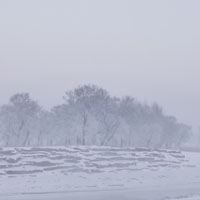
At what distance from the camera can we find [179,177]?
152ft

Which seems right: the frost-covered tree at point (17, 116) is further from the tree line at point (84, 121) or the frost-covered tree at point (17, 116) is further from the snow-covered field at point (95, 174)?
the snow-covered field at point (95, 174)

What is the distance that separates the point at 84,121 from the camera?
254 feet

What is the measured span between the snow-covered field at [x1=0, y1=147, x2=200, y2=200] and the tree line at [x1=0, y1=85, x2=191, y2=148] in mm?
19536

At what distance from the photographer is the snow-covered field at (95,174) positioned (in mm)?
30531

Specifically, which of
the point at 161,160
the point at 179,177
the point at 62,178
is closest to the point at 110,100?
the point at 161,160

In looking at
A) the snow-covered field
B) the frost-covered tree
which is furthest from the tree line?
the snow-covered field

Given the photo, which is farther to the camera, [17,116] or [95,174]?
[17,116]

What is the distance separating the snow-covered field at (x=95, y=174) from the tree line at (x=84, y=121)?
1954 centimetres

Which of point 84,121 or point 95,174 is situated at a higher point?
point 84,121

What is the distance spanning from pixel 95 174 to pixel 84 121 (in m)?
34.9

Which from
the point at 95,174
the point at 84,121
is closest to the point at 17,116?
the point at 84,121

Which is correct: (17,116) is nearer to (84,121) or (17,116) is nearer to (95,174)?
(84,121)

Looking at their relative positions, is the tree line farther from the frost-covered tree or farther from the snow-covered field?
the snow-covered field

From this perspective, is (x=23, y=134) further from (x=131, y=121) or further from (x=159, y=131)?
(x=159, y=131)
